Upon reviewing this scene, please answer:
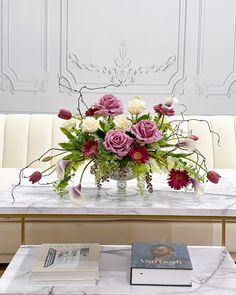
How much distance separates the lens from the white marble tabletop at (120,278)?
1222 millimetres

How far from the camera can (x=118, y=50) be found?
3033mm

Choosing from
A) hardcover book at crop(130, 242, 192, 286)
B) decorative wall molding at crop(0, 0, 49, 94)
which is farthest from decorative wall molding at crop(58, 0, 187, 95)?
hardcover book at crop(130, 242, 192, 286)

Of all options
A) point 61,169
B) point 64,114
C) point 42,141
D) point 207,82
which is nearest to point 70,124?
point 64,114

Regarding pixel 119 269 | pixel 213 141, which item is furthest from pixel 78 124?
pixel 213 141

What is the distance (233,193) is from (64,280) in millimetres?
550

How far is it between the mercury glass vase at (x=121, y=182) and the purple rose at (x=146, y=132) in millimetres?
109

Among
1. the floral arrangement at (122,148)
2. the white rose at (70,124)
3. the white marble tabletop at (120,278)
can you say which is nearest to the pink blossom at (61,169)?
the floral arrangement at (122,148)

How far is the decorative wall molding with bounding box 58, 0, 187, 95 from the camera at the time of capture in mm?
3025

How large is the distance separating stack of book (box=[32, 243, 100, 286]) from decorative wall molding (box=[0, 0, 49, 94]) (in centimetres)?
174

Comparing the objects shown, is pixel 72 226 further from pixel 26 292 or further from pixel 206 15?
pixel 206 15

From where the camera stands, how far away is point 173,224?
187 centimetres

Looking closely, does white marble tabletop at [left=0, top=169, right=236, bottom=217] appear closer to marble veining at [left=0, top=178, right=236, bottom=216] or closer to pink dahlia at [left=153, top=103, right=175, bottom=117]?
marble veining at [left=0, top=178, right=236, bottom=216]

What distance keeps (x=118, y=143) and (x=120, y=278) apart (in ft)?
1.10

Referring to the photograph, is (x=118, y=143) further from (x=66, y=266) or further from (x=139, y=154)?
(x=66, y=266)
